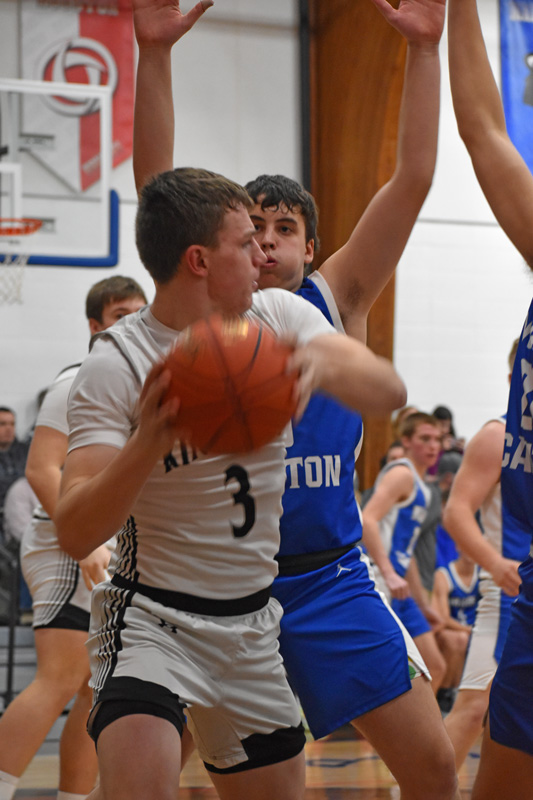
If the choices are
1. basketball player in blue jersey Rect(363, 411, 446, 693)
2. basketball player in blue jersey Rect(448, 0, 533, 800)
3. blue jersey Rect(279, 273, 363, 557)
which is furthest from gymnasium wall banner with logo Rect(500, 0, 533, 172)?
blue jersey Rect(279, 273, 363, 557)

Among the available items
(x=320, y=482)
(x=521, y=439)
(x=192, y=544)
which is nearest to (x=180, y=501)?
(x=192, y=544)

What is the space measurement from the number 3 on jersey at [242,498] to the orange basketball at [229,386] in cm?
36

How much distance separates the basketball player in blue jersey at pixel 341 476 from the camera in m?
2.68

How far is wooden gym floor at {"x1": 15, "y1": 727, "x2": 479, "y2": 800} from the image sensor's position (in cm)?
504

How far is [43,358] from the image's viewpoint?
1084 cm

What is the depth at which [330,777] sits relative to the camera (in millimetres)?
5570

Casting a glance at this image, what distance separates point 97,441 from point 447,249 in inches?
424

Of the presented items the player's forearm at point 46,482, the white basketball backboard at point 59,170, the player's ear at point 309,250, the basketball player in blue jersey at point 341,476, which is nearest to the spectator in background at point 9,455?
the white basketball backboard at point 59,170

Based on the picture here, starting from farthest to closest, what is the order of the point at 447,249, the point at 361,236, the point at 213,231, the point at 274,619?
the point at 447,249, the point at 361,236, the point at 274,619, the point at 213,231

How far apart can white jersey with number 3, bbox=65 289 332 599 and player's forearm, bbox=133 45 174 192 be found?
2.45 ft

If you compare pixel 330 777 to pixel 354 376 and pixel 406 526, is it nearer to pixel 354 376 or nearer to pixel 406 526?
pixel 406 526

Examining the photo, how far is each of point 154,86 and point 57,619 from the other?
7.28ft

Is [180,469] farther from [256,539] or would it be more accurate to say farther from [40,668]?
[40,668]

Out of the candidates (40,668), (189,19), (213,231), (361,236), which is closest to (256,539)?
(213,231)
